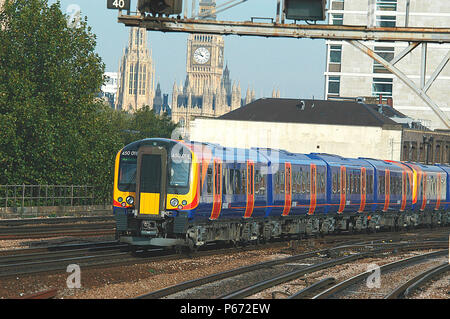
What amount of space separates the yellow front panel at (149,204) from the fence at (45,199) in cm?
1976

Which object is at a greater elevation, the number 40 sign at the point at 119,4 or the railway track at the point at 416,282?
the number 40 sign at the point at 119,4

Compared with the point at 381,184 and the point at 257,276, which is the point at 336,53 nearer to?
the point at 381,184

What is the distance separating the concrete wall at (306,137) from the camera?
8225 centimetres

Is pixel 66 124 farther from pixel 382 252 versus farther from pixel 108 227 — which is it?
pixel 382 252

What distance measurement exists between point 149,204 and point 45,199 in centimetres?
2352

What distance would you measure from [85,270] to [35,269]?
114cm

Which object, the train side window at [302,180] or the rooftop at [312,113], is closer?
the train side window at [302,180]

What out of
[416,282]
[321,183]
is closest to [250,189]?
[321,183]

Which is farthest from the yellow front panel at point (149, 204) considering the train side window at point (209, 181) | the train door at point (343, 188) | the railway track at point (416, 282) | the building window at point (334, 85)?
the building window at point (334, 85)

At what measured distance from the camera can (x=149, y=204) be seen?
23.8m

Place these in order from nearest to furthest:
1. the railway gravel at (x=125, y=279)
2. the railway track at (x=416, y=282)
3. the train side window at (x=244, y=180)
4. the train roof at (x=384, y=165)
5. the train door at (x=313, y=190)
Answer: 1. the railway gravel at (x=125, y=279)
2. the railway track at (x=416, y=282)
3. the train side window at (x=244, y=180)
4. the train door at (x=313, y=190)
5. the train roof at (x=384, y=165)

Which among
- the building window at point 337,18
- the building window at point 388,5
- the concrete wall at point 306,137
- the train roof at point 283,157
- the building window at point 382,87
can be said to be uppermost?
the building window at point 388,5

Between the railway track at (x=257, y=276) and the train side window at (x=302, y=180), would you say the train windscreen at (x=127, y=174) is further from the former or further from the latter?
the train side window at (x=302, y=180)
